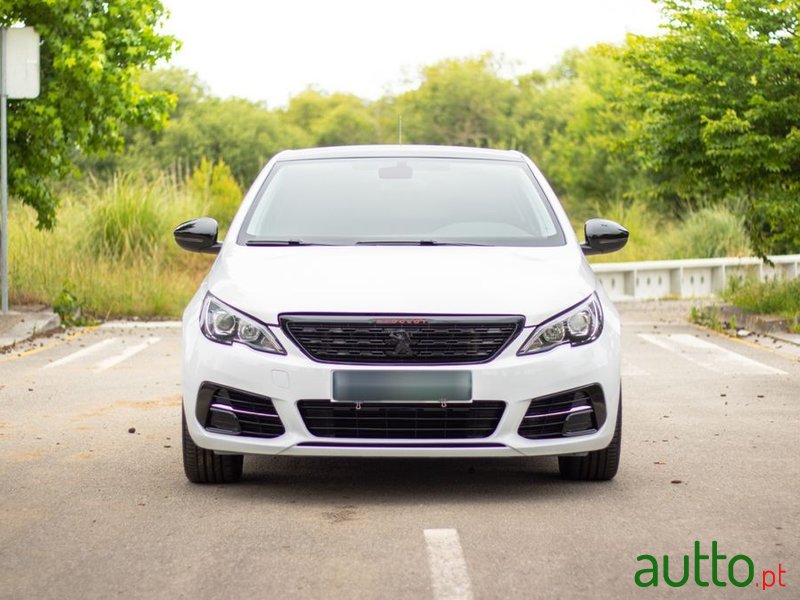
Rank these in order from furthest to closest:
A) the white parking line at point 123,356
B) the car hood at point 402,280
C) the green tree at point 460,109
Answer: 1. the green tree at point 460,109
2. the white parking line at point 123,356
3. the car hood at point 402,280

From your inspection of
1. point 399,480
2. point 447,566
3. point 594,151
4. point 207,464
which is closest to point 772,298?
point 399,480

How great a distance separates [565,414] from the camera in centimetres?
621

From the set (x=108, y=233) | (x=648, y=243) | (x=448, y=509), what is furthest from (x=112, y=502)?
(x=648, y=243)

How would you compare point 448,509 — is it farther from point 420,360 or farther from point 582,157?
point 582,157

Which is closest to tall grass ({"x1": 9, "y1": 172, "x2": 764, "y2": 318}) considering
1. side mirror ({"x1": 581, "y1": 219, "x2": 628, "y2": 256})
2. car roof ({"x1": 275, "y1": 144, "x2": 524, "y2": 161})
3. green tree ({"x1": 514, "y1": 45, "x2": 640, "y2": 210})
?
car roof ({"x1": 275, "y1": 144, "x2": 524, "y2": 161})

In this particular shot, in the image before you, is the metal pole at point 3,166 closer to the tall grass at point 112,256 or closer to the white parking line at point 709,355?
→ the tall grass at point 112,256

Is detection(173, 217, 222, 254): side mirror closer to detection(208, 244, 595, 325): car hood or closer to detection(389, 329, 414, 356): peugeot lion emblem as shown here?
detection(208, 244, 595, 325): car hood

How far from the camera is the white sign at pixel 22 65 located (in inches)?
622

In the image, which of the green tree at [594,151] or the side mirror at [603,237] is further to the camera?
the green tree at [594,151]

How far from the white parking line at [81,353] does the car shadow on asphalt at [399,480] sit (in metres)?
5.94

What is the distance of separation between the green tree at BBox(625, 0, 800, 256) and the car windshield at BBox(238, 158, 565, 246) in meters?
9.25

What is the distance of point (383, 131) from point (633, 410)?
9925 cm

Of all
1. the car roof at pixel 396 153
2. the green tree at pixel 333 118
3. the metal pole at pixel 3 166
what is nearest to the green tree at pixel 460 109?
the green tree at pixel 333 118

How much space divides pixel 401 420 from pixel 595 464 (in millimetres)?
1096
